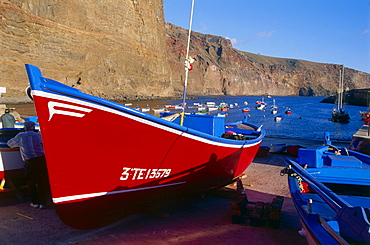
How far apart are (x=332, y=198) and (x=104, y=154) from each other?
3937 millimetres

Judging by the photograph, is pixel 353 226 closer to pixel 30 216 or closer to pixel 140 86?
pixel 30 216

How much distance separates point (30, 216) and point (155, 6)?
295 feet

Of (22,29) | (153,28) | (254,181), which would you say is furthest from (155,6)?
(254,181)

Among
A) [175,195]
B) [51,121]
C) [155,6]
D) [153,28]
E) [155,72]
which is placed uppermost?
[155,6]

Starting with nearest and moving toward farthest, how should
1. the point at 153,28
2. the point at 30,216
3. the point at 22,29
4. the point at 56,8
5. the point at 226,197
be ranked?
the point at 30,216
the point at 226,197
the point at 22,29
the point at 56,8
the point at 153,28

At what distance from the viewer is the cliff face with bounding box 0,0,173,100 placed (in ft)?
A: 193

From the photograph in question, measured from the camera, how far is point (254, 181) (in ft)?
34.7

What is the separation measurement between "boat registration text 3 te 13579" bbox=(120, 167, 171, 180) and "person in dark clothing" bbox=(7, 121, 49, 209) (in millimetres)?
2641

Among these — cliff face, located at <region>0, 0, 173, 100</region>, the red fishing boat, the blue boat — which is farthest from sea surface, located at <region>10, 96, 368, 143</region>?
the red fishing boat

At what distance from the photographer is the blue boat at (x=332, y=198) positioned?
3.56 metres

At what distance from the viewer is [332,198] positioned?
14.0 feet

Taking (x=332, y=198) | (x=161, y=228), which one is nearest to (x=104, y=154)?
(x=161, y=228)

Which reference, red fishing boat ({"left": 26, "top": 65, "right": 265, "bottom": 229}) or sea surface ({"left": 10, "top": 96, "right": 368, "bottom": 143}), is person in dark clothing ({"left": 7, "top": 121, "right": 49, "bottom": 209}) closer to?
red fishing boat ({"left": 26, "top": 65, "right": 265, "bottom": 229})

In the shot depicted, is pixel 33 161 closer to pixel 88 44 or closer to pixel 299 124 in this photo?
pixel 299 124
